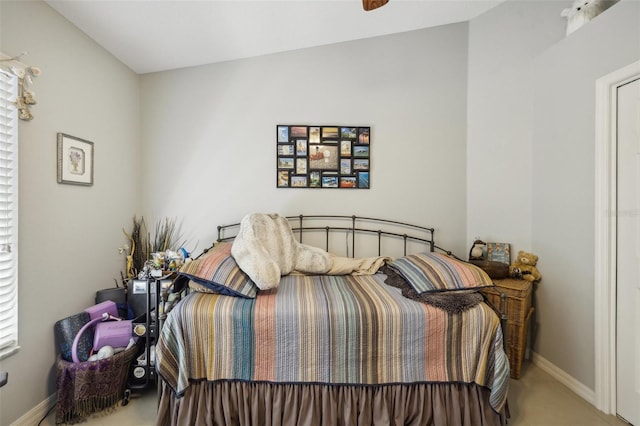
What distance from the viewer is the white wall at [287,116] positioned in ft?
8.10

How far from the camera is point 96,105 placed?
197 cm

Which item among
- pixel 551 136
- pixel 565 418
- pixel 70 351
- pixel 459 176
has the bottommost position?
pixel 565 418

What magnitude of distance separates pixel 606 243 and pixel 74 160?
3467mm

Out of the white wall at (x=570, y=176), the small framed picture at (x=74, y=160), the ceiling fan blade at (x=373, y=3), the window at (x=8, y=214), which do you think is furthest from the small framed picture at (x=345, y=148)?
the window at (x=8, y=214)

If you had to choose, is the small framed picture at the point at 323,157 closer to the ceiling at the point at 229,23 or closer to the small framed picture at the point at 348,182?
the small framed picture at the point at 348,182

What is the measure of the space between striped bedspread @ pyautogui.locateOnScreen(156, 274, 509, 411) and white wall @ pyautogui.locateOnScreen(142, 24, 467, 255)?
123 cm

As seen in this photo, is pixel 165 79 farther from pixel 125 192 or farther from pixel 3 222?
pixel 3 222

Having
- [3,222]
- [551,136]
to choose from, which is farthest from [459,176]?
[3,222]

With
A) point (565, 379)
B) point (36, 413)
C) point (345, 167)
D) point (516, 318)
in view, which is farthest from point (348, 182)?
point (36, 413)

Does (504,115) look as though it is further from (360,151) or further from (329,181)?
→ (329,181)

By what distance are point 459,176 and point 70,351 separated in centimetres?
324

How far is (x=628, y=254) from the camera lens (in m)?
1.57

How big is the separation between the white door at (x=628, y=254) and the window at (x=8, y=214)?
3.44 meters

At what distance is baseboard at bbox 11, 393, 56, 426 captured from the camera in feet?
4.81
